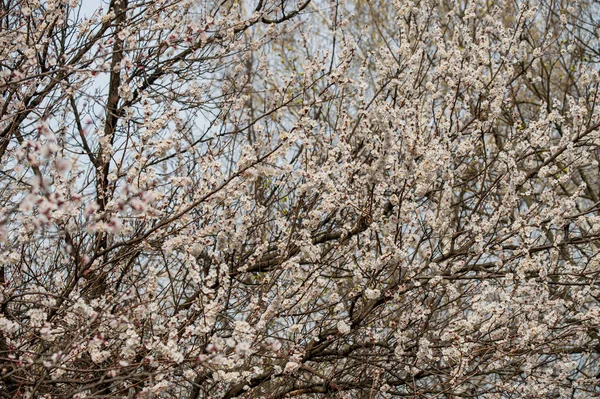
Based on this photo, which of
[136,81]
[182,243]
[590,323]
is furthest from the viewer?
[136,81]

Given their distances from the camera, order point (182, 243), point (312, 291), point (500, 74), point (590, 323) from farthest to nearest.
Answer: point (500, 74) < point (590, 323) < point (312, 291) < point (182, 243)

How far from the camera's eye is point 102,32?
16.9 ft

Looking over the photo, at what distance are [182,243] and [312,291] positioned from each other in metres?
0.90

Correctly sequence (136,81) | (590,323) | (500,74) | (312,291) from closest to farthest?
(312,291) → (590,323) → (136,81) → (500,74)

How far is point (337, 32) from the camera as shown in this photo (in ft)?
19.9

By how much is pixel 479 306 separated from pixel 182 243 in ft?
6.37

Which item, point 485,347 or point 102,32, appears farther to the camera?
point 102,32

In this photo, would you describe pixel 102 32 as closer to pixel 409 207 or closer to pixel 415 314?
pixel 409 207

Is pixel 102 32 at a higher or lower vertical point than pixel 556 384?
higher

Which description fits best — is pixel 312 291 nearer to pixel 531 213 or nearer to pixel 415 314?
pixel 415 314

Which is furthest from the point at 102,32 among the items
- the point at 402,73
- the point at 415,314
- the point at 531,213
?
the point at 531,213

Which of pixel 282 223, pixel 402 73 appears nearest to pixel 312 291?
pixel 282 223

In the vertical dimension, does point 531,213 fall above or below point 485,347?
above

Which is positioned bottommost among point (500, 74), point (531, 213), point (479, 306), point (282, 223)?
point (479, 306)
